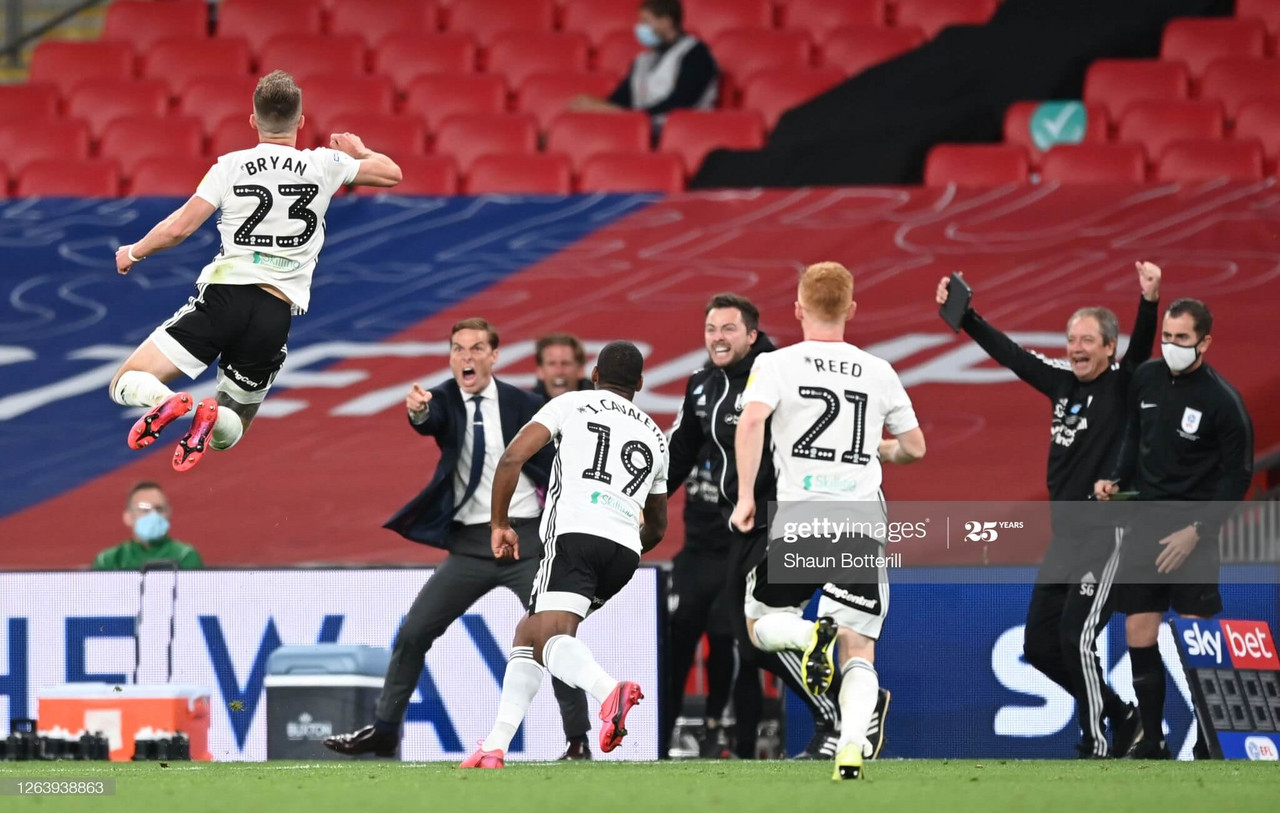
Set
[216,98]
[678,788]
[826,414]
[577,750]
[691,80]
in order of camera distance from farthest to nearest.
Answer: [216,98] < [691,80] < [577,750] < [826,414] < [678,788]

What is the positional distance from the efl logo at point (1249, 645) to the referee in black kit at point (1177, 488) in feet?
1.33

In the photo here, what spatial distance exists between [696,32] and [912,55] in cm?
217

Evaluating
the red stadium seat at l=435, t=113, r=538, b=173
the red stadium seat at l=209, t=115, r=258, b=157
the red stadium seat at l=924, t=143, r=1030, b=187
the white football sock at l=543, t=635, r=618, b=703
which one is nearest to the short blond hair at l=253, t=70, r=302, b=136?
the white football sock at l=543, t=635, r=618, b=703

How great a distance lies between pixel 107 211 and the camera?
12422 mm

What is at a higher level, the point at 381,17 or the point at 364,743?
the point at 381,17

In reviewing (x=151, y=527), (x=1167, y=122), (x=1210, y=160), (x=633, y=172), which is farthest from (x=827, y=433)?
(x=1167, y=122)

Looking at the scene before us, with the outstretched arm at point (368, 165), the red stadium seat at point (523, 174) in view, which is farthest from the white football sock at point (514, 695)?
the red stadium seat at point (523, 174)

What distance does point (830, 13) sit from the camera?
1548 centimetres

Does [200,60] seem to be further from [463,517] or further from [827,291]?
[827,291]

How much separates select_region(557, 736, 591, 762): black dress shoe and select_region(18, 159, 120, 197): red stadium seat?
7327 millimetres

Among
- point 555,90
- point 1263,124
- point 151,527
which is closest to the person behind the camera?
point 151,527

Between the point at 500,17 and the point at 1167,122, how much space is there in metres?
5.85

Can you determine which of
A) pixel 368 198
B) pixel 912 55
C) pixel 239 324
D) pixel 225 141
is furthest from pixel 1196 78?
pixel 239 324

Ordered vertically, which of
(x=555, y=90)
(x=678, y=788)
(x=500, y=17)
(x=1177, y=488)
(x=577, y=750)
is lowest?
(x=577, y=750)
